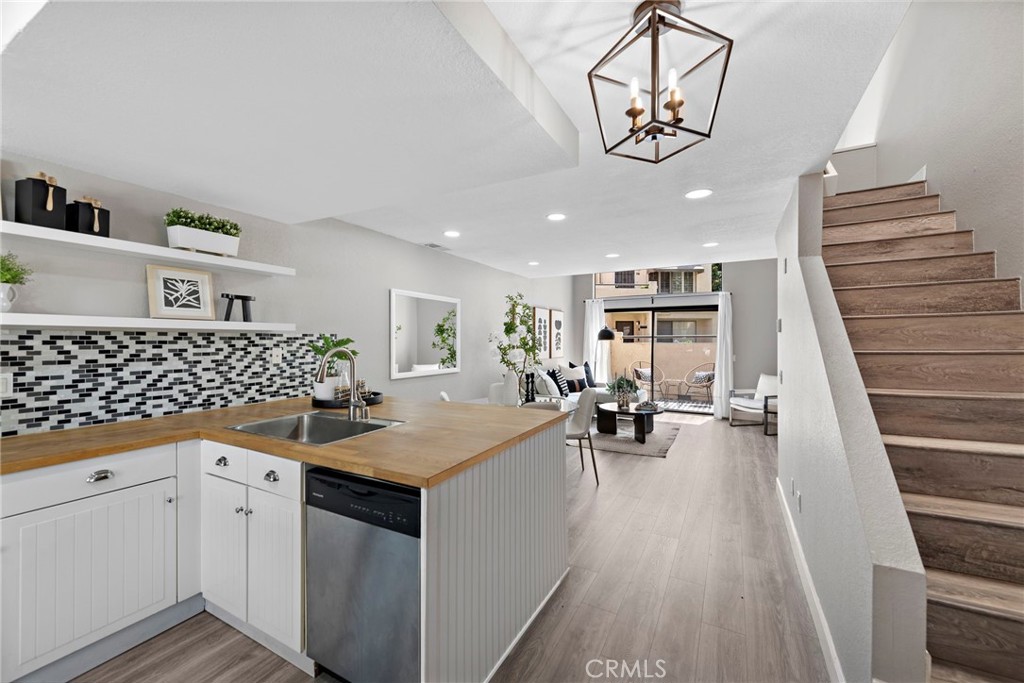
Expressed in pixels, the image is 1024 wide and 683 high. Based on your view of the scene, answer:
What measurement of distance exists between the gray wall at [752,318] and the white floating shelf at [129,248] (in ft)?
22.7

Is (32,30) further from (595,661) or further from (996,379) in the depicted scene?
(996,379)

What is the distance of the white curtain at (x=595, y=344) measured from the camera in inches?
333

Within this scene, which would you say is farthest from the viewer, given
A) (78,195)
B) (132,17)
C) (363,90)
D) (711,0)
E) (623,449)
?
(623,449)

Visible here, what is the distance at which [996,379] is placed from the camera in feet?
5.94

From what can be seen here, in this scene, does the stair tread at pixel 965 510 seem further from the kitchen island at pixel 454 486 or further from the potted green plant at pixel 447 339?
the potted green plant at pixel 447 339

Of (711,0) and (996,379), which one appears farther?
(996,379)

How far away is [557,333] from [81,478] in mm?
6756

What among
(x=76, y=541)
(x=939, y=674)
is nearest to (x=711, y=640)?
(x=939, y=674)

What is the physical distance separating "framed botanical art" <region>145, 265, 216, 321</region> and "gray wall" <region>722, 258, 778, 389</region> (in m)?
7.27

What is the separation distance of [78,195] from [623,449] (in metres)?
4.93

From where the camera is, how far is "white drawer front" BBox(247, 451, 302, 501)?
1580 millimetres

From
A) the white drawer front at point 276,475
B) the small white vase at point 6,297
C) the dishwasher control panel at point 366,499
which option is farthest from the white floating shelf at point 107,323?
the dishwasher control panel at point 366,499

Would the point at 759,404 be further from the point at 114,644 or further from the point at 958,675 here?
the point at 114,644

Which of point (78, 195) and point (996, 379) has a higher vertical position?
point (78, 195)
